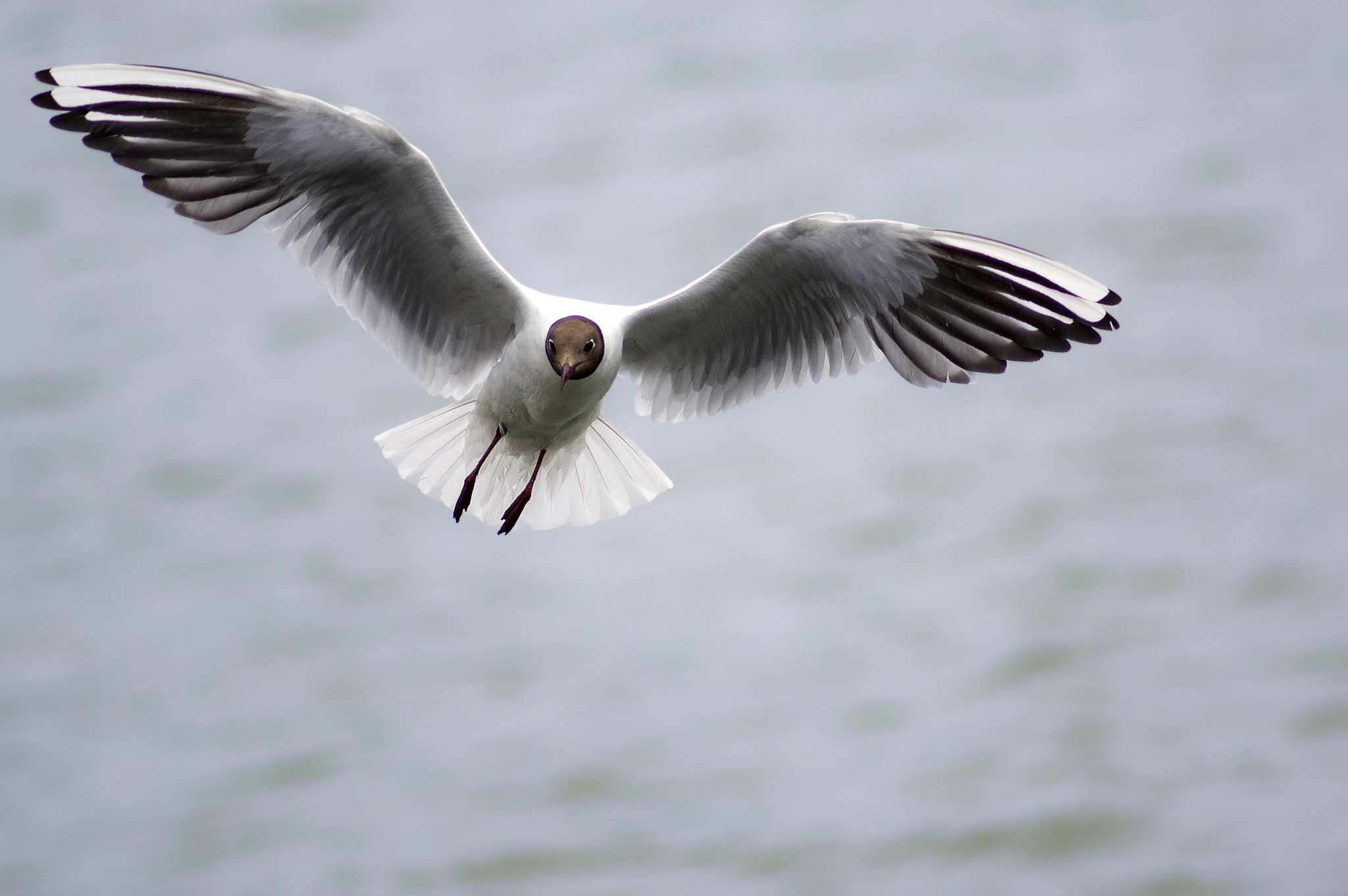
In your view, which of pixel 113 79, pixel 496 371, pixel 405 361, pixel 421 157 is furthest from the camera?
pixel 405 361

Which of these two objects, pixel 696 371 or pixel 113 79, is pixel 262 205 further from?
pixel 696 371

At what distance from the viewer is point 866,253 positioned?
4.30m

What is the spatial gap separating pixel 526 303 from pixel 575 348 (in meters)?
0.52

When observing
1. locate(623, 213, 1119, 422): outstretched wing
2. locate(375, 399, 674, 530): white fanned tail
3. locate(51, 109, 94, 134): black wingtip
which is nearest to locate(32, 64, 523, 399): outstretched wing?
locate(51, 109, 94, 134): black wingtip

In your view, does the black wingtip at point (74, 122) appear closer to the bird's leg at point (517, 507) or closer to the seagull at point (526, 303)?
the seagull at point (526, 303)

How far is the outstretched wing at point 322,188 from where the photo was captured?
13.1ft

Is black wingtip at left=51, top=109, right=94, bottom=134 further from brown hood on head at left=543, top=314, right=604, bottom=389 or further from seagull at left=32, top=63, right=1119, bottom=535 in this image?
brown hood on head at left=543, top=314, right=604, bottom=389

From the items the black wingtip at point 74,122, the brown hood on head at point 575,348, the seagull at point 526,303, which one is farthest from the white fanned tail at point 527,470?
the black wingtip at point 74,122

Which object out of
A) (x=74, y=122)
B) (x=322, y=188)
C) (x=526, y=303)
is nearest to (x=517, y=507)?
(x=526, y=303)

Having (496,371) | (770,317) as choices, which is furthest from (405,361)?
(770,317)

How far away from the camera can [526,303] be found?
452 centimetres

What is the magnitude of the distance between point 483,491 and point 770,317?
1134 mm

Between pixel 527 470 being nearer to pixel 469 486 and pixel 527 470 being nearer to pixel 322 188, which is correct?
pixel 469 486

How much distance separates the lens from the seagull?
160 inches
